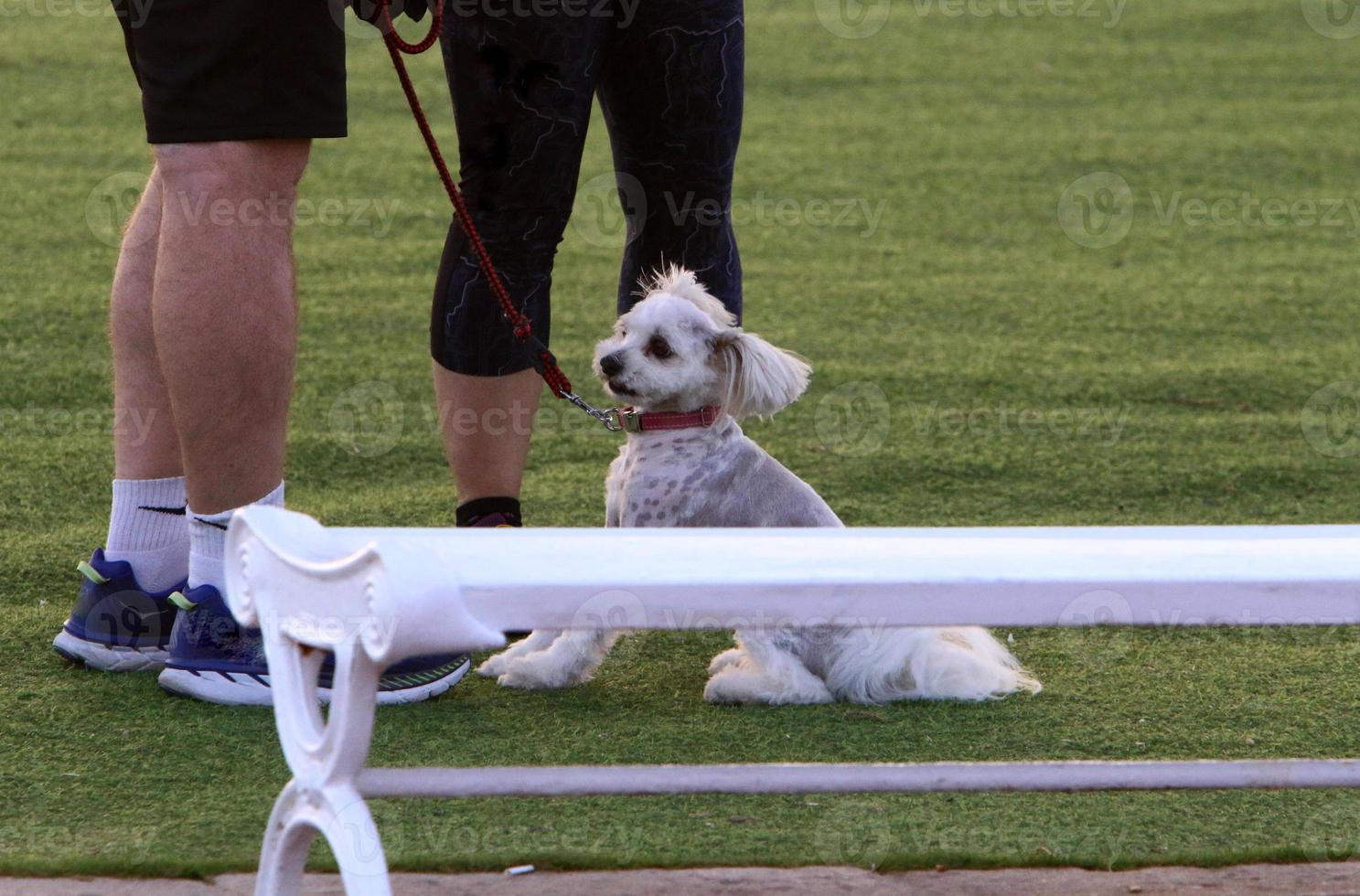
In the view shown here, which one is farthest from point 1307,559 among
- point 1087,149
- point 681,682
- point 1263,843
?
point 1087,149

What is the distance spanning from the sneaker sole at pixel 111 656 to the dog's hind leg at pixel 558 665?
0.55 meters

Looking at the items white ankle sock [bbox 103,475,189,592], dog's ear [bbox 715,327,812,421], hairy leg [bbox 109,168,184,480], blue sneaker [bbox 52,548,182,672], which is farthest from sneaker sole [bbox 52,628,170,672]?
dog's ear [bbox 715,327,812,421]

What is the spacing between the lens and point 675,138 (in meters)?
3.05

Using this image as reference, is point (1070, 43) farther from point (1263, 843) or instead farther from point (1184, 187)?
point (1263, 843)

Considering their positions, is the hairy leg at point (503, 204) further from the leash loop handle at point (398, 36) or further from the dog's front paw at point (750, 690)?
the dog's front paw at point (750, 690)

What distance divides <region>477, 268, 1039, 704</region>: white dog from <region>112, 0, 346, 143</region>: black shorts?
78 centimetres

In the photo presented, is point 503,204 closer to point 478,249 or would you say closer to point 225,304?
point 478,249

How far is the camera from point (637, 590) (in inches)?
56.7

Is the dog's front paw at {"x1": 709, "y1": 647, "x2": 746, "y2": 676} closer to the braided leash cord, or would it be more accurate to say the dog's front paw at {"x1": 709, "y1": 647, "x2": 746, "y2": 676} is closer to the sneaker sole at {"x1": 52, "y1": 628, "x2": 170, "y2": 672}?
the braided leash cord

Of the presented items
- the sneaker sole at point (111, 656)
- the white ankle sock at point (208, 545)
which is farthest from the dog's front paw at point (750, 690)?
the sneaker sole at point (111, 656)

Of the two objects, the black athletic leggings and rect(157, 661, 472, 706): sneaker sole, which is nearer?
rect(157, 661, 472, 706): sneaker sole

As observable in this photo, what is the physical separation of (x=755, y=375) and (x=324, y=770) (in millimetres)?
1468

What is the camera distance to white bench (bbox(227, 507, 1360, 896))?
1.44 metres

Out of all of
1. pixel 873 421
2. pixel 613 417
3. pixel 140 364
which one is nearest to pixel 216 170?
pixel 140 364
